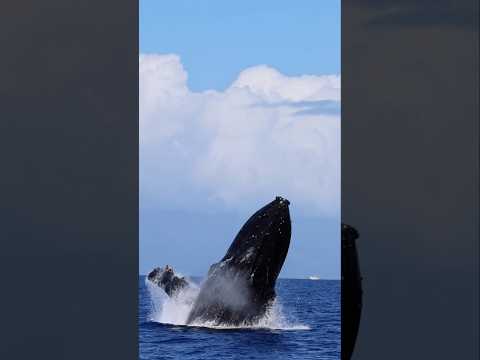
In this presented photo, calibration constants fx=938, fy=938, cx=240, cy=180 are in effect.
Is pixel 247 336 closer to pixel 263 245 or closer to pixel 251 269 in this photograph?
pixel 251 269

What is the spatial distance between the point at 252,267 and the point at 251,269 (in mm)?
89

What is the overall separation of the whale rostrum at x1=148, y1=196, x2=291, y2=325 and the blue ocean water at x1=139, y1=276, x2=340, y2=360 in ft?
6.89

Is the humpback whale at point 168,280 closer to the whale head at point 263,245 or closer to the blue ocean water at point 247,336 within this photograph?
the blue ocean water at point 247,336

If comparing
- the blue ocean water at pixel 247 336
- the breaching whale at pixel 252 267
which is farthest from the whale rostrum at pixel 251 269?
the blue ocean water at pixel 247 336

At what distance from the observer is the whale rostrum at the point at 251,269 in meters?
14.3

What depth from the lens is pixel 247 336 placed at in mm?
23250

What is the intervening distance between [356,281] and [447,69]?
196 centimetres

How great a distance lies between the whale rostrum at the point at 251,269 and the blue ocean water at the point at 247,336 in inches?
82.7

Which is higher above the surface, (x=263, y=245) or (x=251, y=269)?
(x=263, y=245)

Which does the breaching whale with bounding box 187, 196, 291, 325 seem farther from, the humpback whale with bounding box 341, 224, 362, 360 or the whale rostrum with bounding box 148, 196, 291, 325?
the humpback whale with bounding box 341, 224, 362, 360

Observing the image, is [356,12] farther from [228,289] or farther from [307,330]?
[307,330]

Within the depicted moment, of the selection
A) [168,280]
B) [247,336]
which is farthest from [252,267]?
[247,336]

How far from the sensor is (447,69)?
309 inches

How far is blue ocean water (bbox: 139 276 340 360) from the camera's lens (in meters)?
22.0
